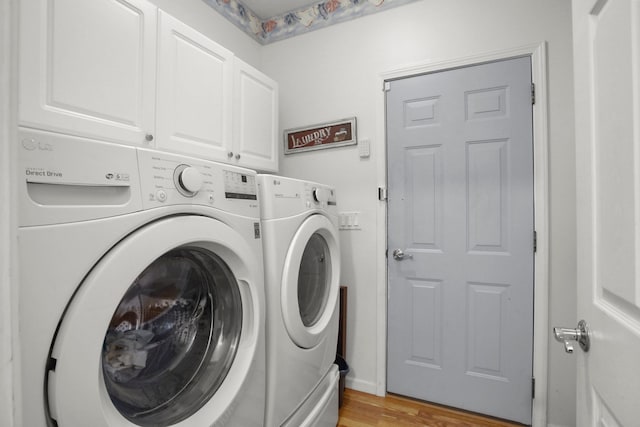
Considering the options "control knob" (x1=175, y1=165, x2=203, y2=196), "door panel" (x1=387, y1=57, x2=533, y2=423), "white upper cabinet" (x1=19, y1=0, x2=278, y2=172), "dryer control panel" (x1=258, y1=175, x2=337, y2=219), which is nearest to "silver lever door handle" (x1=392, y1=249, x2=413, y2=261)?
"door panel" (x1=387, y1=57, x2=533, y2=423)

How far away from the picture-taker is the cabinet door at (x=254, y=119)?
64.7 inches

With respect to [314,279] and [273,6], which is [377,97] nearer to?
[273,6]

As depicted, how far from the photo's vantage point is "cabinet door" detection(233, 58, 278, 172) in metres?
1.64

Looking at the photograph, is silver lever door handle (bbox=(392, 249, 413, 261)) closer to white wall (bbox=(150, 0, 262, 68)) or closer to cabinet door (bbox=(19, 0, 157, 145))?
cabinet door (bbox=(19, 0, 157, 145))

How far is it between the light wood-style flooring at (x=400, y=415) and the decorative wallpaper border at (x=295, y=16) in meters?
2.50

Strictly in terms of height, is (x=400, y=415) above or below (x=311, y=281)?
below

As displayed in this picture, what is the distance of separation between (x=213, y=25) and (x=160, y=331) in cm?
192

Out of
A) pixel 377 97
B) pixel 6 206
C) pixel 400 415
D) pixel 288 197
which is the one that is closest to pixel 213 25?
pixel 377 97

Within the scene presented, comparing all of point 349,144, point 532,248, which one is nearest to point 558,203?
point 532,248

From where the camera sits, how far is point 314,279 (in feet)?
5.10

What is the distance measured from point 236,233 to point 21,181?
0.49 metres

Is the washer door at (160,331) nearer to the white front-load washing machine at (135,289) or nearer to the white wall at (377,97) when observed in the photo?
the white front-load washing machine at (135,289)

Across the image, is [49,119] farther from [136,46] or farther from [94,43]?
[136,46]

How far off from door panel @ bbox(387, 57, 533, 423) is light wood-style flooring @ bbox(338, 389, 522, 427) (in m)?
0.05
